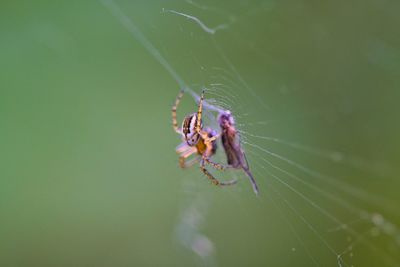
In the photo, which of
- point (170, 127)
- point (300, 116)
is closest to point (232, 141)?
point (300, 116)

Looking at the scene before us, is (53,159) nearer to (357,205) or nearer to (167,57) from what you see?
(167,57)

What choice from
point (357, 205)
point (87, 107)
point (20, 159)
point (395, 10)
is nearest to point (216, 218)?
point (357, 205)

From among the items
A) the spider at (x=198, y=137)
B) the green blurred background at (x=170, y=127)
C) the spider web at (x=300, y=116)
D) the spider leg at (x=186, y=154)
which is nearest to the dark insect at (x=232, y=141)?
the spider at (x=198, y=137)

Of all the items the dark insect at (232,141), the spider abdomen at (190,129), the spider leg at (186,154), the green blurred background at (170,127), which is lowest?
the dark insect at (232,141)

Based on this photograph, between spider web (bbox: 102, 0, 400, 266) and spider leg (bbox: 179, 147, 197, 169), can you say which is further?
spider web (bbox: 102, 0, 400, 266)

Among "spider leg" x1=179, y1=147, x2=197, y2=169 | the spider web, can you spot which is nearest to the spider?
"spider leg" x1=179, y1=147, x2=197, y2=169

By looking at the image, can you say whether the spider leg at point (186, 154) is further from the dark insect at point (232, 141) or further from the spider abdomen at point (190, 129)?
the dark insect at point (232, 141)

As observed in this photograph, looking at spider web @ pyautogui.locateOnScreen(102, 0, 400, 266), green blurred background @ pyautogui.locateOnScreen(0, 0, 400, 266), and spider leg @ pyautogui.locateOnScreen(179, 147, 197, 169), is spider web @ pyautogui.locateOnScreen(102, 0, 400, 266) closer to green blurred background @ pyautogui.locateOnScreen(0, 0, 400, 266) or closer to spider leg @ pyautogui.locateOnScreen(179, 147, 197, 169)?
green blurred background @ pyautogui.locateOnScreen(0, 0, 400, 266)

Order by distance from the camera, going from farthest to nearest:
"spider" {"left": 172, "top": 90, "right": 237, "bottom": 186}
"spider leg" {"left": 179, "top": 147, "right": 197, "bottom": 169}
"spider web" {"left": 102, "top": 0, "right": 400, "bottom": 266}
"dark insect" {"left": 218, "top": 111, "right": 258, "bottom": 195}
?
1. "spider web" {"left": 102, "top": 0, "right": 400, "bottom": 266}
2. "spider leg" {"left": 179, "top": 147, "right": 197, "bottom": 169}
3. "spider" {"left": 172, "top": 90, "right": 237, "bottom": 186}
4. "dark insect" {"left": 218, "top": 111, "right": 258, "bottom": 195}

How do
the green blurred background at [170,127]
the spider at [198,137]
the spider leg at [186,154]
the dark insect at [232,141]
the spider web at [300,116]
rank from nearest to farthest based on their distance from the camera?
the dark insect at [232,141] → the spider at [198,137] → the spider leg at [186,154] → the spider web at [300,116] → the green blurred background at [170,127]

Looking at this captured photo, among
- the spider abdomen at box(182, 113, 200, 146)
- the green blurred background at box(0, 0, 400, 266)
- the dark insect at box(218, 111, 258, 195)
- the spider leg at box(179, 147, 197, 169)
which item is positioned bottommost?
the dark insect at box(218, 111, 258, 195)

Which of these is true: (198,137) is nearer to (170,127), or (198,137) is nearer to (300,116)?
(300,116)
